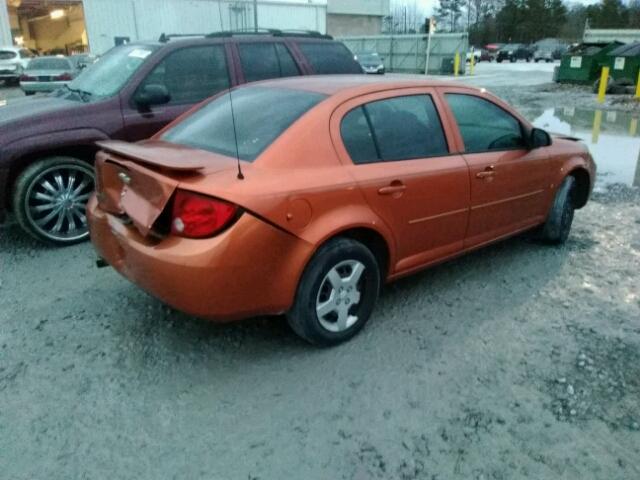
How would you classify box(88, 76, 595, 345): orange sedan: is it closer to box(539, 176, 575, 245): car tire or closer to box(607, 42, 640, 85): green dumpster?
box(539, 176, 575, 245): car tire

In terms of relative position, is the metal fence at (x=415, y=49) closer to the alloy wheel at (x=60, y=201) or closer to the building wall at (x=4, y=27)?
the building wall at (x=4, y=27)

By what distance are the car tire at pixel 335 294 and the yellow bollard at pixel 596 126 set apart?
9285 millimetres

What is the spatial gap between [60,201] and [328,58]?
11.0 feet

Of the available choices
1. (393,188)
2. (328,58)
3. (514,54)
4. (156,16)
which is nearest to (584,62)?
(328,58)

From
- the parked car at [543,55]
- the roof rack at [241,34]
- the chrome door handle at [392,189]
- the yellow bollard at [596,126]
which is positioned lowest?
the parked car at [543,55]

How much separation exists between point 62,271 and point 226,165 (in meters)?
2.26

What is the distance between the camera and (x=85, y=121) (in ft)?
16.1

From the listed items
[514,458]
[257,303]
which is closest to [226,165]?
[257,303]

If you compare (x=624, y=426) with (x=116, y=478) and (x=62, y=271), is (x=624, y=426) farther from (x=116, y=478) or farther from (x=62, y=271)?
(x=62, y=271)

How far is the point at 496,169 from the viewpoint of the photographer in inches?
161

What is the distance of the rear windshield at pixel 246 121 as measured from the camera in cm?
326

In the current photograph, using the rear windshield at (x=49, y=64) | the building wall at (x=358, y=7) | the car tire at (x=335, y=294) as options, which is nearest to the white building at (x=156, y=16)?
the rear windshield at (x=49, y=64)

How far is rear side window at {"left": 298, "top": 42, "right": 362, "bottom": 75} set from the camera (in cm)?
633

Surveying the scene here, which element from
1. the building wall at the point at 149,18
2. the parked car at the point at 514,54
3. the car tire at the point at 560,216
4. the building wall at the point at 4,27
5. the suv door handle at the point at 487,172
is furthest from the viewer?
the parked car at the point at 514,54
